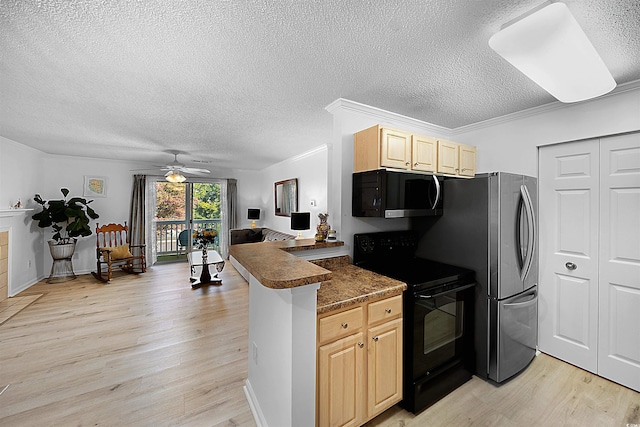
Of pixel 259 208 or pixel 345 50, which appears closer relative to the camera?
pixel 345 50

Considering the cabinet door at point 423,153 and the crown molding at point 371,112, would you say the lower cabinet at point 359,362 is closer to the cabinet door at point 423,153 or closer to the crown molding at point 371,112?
the cabinet door at point 423,153

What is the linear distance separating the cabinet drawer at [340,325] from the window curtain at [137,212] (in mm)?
6001

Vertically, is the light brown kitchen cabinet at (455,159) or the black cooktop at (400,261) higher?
the light brown kitchen cabinet at (455,159)

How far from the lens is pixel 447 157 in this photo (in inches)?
95.2

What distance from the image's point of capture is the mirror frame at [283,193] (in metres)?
Answer: 5.35

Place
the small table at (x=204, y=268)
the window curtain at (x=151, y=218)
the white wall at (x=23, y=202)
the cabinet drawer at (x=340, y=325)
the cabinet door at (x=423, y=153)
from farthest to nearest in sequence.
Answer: the window curtain at (x=151, y=218), the small table at (x=204, y=268), the white wall at (x=23, y=202), the cabinet door at (x=423, y=153), the cabinet drawer at (x=340, y=325)

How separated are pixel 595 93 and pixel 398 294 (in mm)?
1798

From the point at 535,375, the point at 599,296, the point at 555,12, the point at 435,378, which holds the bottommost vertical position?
the point at 535,375

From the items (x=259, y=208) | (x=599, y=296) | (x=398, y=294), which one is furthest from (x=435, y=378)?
(x=259, y=208)

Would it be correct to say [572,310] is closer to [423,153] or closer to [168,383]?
[423,153]

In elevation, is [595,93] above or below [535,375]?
above

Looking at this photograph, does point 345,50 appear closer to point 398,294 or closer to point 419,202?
point 419,202

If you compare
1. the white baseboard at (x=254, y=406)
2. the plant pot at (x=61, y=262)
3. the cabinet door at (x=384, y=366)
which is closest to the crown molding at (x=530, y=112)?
the cabinet door at (x=384, y=366)

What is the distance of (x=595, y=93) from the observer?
1614mm
